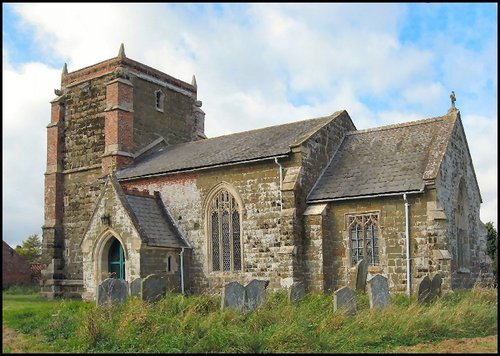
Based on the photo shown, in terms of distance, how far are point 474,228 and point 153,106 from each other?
18.2 metres

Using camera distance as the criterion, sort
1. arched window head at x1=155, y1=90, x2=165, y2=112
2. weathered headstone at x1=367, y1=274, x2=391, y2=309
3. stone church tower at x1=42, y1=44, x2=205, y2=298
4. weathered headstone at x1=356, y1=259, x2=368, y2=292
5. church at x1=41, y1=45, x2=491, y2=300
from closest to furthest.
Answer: weathered headstone at x1=367, y1=274, x2=391, y2=309, weathered headstone at x1=356, y1=259, x2=368, y2=292, church at x1=41, y1=45, x2=491, y2=300, stone church tower at x1=42, y1=44, x2=205, y2=298, arched window head at x1=155, y1=90, x2=165, y2=112

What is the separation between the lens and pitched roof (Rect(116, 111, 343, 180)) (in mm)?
25266

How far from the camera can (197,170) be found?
26438 millimetres

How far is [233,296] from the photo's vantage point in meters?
16.6

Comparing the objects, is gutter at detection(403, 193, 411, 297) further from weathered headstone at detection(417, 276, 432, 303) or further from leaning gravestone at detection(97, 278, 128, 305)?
leaning gravestone at detection(97, 278, 128, 305)

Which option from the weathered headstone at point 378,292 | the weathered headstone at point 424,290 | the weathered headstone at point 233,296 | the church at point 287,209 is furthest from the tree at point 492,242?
the weathered headstone at point 233,296

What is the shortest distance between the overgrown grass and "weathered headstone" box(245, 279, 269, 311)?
365 millimetres

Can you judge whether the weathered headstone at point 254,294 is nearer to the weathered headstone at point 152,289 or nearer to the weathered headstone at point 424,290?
the weathered headstone at point 152,289

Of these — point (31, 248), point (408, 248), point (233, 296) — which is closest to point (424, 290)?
point (408, 248)

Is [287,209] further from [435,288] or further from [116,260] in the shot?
[116,260]

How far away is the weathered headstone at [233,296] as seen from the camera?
53.6ft

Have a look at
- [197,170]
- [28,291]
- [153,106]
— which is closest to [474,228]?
[197,170]

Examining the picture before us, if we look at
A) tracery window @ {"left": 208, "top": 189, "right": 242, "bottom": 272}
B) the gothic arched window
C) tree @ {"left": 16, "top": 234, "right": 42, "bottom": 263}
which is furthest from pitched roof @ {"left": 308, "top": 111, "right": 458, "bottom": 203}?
tree @ {"left": 16, "top": 234, "right": 42, "bottom": 263}

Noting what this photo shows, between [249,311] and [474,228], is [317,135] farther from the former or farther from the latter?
[249,311]
